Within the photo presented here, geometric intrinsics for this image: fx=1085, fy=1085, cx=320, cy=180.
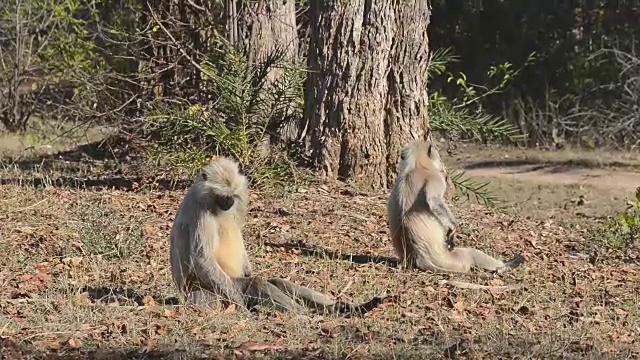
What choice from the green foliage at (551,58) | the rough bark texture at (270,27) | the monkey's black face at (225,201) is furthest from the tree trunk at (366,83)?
the green foliage at (551,58)

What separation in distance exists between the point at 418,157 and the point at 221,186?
2.31 m

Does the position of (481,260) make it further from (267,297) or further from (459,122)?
(459,122)

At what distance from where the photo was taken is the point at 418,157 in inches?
332

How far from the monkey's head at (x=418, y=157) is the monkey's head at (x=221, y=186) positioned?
206 centimetres

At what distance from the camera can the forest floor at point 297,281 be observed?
5848 millimetres

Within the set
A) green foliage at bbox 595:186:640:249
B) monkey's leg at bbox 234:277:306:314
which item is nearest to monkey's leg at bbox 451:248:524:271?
green foliage at bbox 595:186:640:249

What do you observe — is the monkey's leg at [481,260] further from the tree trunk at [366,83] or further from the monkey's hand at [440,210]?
the tree trunk at [366,83]

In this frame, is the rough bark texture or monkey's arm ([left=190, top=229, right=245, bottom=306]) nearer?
monkey's arm ([left=190, top=229, right=245, bottom=306])

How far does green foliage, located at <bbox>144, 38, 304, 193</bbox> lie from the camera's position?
1092 cm

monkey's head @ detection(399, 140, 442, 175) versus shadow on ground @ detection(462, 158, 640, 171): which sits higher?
monkey's head @ detection(399, 140, 442, 175)

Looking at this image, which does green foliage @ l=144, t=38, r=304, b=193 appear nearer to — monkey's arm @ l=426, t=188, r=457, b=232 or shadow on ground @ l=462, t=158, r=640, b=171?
monkey's arm @ l=426, t=188, r=457, b=232

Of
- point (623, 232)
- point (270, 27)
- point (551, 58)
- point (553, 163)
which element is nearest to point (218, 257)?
point (623, 232)

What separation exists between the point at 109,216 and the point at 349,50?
302 cm

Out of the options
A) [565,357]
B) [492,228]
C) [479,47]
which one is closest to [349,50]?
[492,228]
